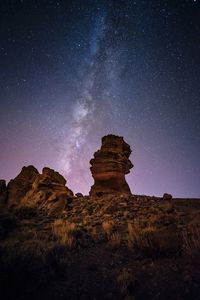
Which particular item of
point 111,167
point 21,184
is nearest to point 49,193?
point 21,184

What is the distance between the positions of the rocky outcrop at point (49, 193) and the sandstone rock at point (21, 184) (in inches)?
29.2

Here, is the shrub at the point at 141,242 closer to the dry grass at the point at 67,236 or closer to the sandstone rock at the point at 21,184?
the dry grass at the point at 67,236

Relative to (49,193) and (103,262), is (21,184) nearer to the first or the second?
(49,193)

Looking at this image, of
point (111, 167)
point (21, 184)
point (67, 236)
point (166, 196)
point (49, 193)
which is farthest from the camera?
point (111, 167)

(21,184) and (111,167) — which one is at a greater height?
(111,167)

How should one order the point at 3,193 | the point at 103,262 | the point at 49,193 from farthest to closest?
the point at 3,193
the point at 49,193
the point at 103,262

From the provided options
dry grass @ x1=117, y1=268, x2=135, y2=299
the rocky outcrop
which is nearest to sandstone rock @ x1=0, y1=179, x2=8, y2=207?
the rocky outcrop

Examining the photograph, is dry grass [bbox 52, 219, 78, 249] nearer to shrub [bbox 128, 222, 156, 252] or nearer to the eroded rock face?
shrub [bbox 128, 222, 156, 252]

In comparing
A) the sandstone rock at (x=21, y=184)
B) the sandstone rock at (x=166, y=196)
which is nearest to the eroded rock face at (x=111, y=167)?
the sandstone rock at (x=166, y=196)

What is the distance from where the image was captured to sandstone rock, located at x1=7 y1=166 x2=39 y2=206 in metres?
20.3

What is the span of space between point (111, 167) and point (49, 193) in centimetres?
813

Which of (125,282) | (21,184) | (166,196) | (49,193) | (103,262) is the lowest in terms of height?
(125,282)

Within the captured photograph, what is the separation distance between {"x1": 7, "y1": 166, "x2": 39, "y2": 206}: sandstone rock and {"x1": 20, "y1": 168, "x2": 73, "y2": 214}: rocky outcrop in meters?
0.74

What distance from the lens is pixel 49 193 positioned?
19531 millimetres
